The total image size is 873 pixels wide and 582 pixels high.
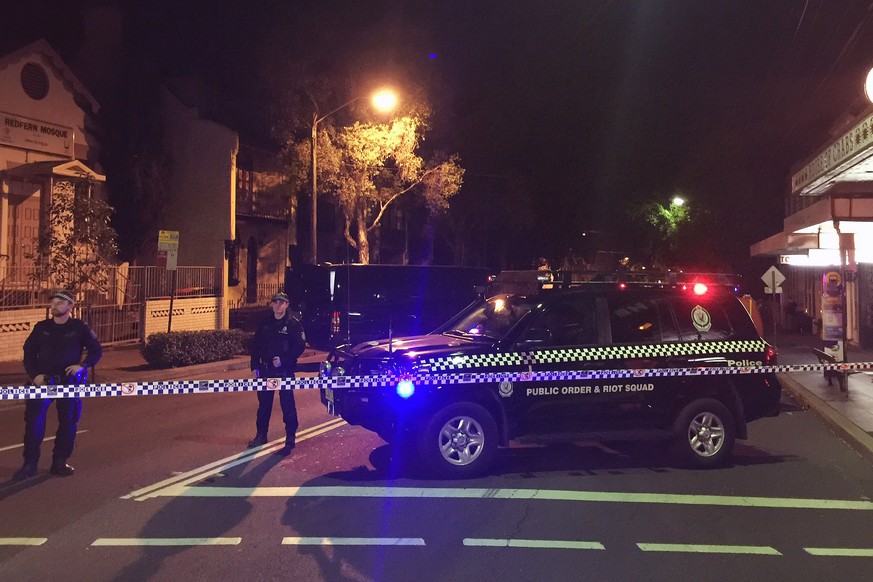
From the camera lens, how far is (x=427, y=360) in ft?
20.9

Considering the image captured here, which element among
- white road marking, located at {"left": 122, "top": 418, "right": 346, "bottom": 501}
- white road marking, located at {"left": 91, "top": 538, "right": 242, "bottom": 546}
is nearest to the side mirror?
white road marking, located at {"left": 122, "top": 418, "right": 346, "bottom": 501}

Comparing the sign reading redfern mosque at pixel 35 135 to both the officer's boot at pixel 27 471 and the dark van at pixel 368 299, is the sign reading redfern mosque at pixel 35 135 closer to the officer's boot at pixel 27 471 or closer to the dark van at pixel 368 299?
the dark van at pixel 368 299

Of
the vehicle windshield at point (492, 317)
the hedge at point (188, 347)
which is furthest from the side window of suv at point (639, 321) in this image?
the hedge at point (188, 347)

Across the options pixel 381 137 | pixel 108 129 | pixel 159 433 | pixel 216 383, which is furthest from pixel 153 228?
pixel 216 383

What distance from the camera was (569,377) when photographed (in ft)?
22.1

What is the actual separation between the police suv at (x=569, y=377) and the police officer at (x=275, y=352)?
67 cm

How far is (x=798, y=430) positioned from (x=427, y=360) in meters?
6.04

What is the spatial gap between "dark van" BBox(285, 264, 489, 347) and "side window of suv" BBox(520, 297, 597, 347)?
892 centimetres

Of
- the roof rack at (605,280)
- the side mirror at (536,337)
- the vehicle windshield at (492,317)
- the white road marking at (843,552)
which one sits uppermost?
the roof rack at (605,280)

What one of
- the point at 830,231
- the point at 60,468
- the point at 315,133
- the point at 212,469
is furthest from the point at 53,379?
the point at 315,133

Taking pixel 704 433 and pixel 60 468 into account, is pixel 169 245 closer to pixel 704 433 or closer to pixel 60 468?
pixel 60 468

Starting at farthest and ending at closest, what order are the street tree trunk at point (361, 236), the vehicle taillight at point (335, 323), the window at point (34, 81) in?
the street tree trunk at point (361, 236)
the window at point (34, 81)
the vehicle taillight at point (335, 323)

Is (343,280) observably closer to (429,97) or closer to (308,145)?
(308,145)

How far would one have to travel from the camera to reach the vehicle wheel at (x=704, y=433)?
23.1ft
